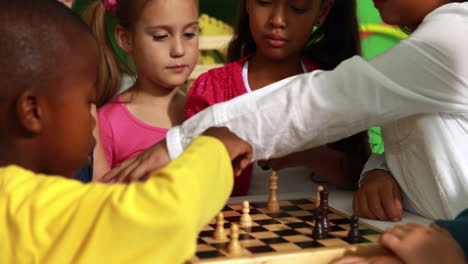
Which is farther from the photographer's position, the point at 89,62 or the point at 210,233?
the point at 210,233

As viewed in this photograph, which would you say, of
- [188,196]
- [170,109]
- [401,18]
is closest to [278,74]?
[170,109]

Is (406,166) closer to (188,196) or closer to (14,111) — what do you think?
(188,196)

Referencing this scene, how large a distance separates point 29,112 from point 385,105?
794 millimetres

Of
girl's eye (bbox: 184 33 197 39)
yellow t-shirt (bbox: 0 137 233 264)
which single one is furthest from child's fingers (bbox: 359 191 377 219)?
girl's eye (bbox: 184 33 197 39)

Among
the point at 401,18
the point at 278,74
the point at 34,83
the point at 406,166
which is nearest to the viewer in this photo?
the point at 34,83

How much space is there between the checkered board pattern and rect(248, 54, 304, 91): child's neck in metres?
0.63

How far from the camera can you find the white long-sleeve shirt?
1.43 metres

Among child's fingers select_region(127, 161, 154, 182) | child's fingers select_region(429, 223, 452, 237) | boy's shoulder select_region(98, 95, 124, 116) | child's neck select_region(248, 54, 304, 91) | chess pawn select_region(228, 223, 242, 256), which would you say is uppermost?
child's neck select_region(248, 54, 304, 91)

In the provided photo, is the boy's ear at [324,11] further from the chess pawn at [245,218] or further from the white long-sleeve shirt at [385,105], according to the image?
the chess pawn at [245,218]

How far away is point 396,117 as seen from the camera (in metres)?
1.48

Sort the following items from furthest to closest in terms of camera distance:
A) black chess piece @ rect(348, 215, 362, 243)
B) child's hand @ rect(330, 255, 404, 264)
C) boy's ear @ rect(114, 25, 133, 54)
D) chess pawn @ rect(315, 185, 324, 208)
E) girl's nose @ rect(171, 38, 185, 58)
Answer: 1. boy's ear @ rect(114, 25, 133, 54)
2. girl's nose @ rect(171, 38, 185, 58)
3. chess pawn @ rect(315, 185, 324, 208)
4. black chess piece @ rect(348, 215, 362, 243)
5. child's hand @ rect(330, 255, 404, 264)

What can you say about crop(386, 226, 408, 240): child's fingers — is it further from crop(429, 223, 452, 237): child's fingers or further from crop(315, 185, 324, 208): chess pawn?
crop(315, 185, 324, 208): chess pawn

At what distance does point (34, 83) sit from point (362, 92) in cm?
73

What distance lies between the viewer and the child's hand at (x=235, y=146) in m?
1.29
